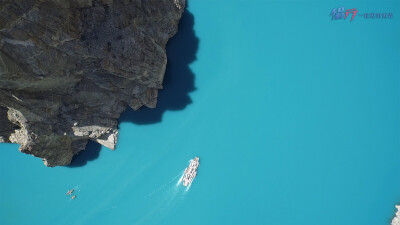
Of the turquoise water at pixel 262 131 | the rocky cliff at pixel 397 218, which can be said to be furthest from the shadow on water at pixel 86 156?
the rocky cliff at pixel 397 218

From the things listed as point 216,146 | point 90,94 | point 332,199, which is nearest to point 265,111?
point 216,146

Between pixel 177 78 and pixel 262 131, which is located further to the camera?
pixel 177 78

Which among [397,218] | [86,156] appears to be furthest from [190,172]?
[397,218]

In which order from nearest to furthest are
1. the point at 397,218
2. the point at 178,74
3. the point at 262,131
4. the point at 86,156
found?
the point at 397,218, the point at 262,131, the point at 178,74, the point at 86,156

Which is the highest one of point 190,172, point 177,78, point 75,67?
point 177,78

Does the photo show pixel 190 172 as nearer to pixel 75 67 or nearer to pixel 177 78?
pixel 177 78

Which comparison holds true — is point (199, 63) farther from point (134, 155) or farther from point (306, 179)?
point (306, 179)

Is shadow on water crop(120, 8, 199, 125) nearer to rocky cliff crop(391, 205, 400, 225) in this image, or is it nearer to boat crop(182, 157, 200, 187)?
boat crop(182, 157, 200, 187)
